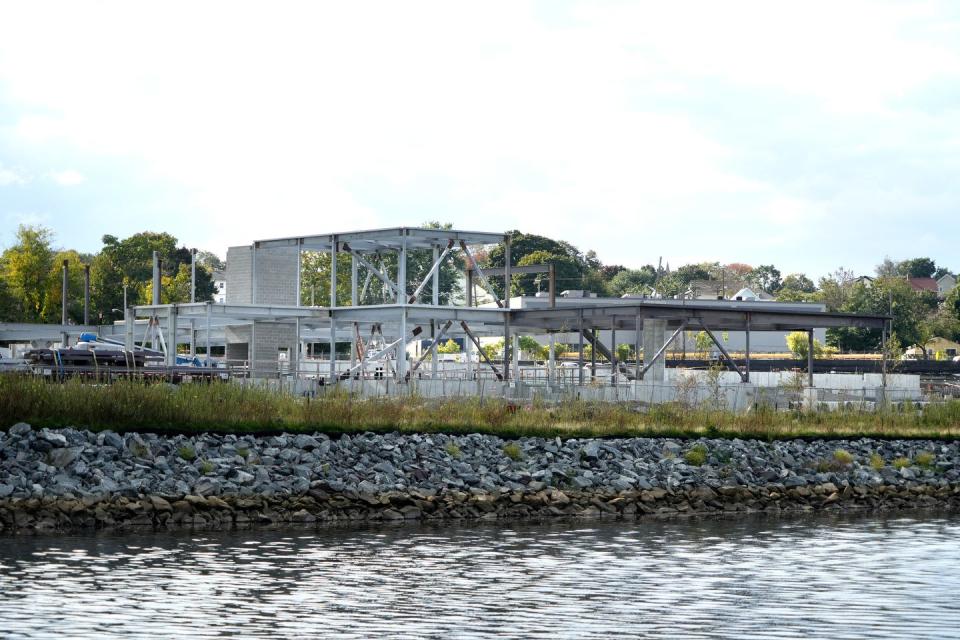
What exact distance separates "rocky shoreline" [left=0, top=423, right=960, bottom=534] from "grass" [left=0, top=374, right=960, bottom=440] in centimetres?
76

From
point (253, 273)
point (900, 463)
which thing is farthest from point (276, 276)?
point (900, 463)

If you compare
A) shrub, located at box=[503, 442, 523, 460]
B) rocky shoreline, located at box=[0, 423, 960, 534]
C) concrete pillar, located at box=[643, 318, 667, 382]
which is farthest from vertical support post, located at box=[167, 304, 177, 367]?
concrete pillar, located at box=[643, 318, 667, 382]

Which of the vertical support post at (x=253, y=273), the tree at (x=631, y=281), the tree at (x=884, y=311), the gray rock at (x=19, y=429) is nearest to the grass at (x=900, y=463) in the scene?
the gray rock at (x=19, y=429)

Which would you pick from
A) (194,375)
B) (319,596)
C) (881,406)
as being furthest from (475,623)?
(881,406)

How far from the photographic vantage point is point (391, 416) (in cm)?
3488

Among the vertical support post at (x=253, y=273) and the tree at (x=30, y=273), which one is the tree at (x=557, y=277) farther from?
the vertical support post at (x=253, y=273)

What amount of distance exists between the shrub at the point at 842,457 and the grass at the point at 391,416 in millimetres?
1526

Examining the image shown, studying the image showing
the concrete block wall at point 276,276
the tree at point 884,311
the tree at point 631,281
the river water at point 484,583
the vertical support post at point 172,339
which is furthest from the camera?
the tree at point 631,281

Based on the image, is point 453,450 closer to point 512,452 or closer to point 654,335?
point 512,452

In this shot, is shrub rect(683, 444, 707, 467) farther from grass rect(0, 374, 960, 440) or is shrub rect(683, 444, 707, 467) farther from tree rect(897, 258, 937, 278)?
tree rect(897, 258, 937, 278)

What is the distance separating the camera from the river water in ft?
58.0

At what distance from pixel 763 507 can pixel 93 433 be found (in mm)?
16505

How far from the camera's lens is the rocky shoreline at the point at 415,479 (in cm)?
2725

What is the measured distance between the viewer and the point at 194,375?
4134 cm
